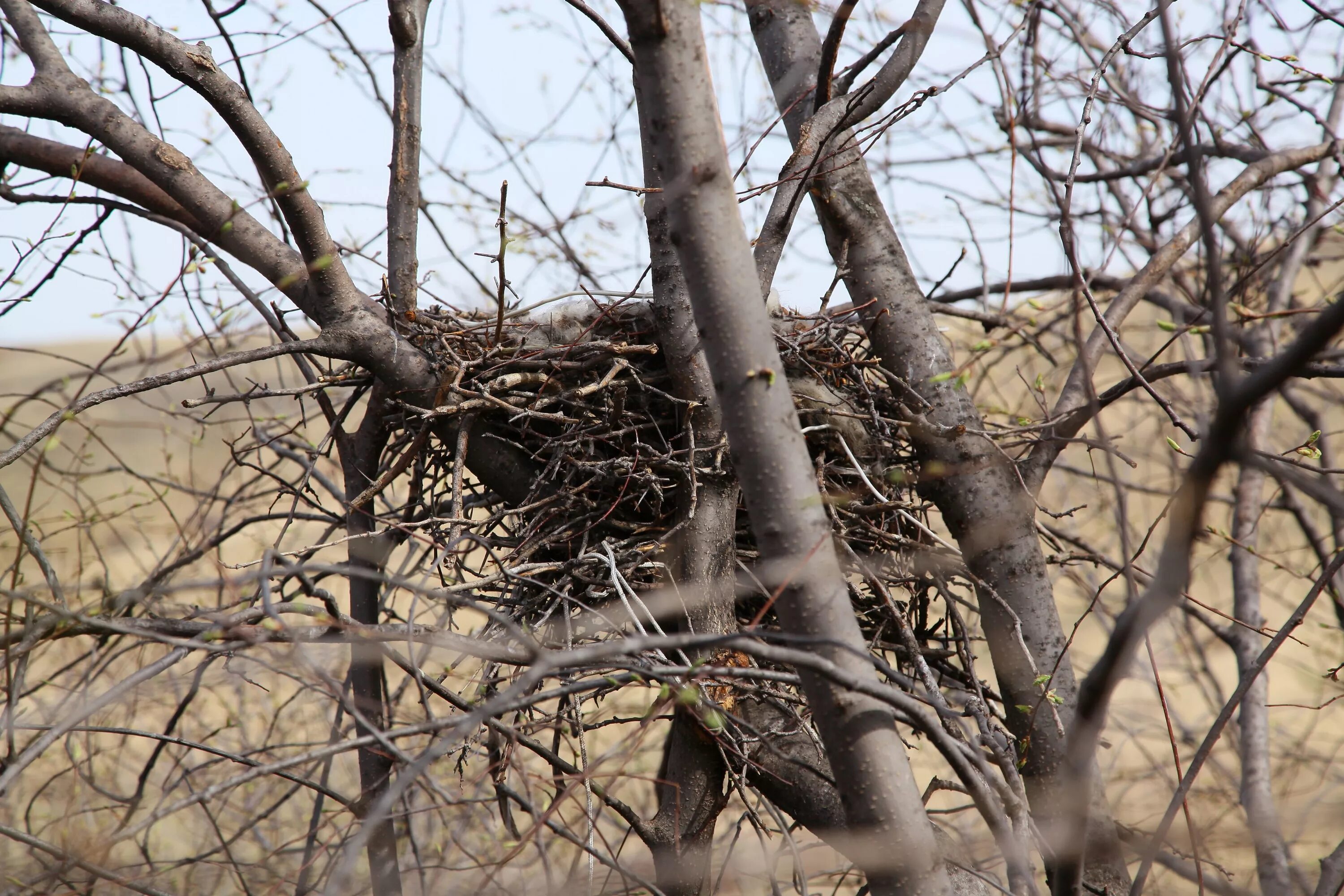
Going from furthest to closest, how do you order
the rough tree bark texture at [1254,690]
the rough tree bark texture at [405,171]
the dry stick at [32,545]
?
the rough tree bark texture at [1254,690]
the rough tree bark texture at [405,171]
the dry stick at [32,545]

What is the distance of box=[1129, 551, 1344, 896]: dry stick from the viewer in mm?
1162

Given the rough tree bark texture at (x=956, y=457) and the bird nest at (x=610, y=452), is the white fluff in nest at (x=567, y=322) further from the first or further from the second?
the rough tree bark texture at (x=956, y=457)

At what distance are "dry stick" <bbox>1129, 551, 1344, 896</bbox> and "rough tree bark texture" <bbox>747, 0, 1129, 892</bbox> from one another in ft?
1.70

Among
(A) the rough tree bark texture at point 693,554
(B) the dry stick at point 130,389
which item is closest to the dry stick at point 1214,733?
(A) the rough tree bark texture at point 693,554

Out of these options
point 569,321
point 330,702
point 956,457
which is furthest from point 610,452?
point 330,702

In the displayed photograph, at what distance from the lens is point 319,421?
488 inches

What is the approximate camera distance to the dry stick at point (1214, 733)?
1162 mm

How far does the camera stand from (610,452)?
2088 millimetres

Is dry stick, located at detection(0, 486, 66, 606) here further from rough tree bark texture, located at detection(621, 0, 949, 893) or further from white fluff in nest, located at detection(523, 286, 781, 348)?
rough tree bark texture, located at detection(621, 0, 949, 893)

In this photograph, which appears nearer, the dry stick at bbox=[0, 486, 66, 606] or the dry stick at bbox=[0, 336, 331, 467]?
the dry stick at bbox=[0, 336, 331, 467]

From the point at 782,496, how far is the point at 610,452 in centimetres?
89

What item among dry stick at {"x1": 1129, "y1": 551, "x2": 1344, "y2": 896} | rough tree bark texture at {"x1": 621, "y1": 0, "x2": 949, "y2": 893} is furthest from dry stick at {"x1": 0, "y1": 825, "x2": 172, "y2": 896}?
dry stick at {"x1": 1129, "y1": 551, "x2": 1344, "y2": 896}

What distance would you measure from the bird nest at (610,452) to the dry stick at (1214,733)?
2.12ft

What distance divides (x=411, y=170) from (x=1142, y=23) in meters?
1.56
